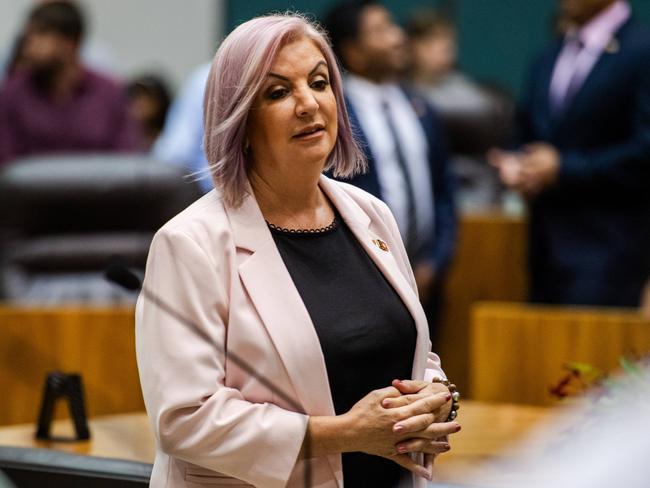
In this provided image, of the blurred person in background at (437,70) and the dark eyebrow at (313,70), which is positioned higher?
the dark eyebrow at (313,70)

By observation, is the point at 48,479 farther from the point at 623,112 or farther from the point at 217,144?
the point at 623,112

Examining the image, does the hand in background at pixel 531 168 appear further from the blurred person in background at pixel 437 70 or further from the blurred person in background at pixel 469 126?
the blurred person in background at pixel 437 70

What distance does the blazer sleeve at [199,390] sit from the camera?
64.3 inches

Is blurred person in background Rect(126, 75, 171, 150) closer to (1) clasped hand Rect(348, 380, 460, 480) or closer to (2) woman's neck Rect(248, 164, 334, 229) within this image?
(2) woman's neck Rect(248, 164, 334, 229)

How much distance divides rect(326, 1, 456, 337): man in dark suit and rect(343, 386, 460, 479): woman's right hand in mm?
1975

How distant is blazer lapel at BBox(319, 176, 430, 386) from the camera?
Result: 5.92 ft

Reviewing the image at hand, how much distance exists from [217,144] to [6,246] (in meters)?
2.34

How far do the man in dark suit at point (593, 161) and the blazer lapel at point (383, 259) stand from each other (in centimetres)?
194

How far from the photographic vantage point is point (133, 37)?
862cm

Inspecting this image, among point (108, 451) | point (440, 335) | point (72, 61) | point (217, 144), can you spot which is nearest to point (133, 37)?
point (72, 61)

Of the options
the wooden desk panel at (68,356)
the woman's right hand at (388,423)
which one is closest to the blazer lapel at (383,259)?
the woman's right hand at (388,423)

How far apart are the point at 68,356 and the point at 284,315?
5.61 ft

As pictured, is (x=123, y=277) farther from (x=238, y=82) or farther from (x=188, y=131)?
(x=188, y=131)

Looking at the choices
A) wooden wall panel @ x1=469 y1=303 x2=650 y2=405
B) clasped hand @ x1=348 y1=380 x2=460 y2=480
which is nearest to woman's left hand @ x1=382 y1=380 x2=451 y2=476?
clasped hand @ x1=348 y1=380 x2=460 y2=480
